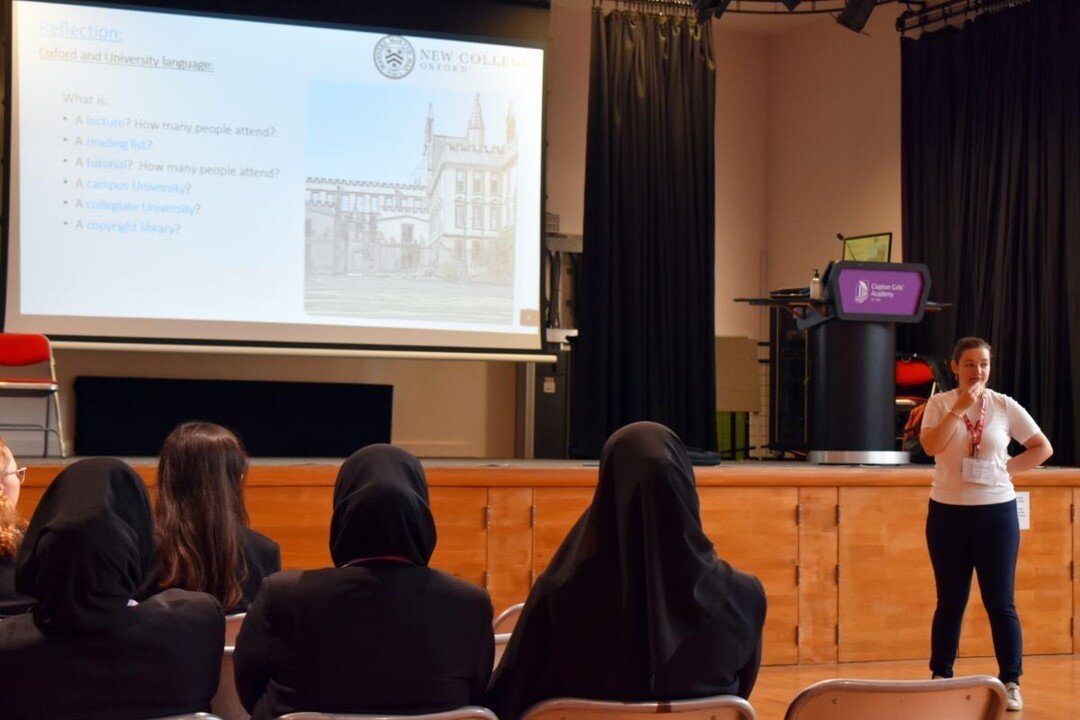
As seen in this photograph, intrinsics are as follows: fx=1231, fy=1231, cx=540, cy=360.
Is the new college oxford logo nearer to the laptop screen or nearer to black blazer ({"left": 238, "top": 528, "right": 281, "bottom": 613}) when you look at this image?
the laptop screen

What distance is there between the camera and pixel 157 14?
6531 millimetres

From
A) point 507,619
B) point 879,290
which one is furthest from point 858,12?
point 507,619

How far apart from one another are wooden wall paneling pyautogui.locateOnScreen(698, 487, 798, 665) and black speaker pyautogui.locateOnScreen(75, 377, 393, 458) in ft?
10.3

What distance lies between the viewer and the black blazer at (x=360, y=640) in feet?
7.01

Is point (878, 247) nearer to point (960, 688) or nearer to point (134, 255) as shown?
point (134, 255)

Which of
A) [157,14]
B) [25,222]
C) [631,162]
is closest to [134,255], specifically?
[25,222]

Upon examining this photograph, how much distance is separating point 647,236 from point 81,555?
256 inches

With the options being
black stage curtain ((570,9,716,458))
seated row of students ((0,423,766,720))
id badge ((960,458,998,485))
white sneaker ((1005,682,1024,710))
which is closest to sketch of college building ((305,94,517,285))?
black stage curtain ((570,9,716,458))

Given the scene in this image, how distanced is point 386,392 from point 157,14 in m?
2.81

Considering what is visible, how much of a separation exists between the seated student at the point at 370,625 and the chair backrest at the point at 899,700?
0.60 m

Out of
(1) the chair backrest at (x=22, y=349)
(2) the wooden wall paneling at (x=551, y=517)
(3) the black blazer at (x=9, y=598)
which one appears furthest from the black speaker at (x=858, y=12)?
(3) the black blazer at (x=9, y=598)

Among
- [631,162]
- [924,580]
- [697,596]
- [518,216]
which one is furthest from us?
[631,162]

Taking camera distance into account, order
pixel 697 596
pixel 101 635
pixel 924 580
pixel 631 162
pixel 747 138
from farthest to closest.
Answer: pixel 747 138 → pixel 631 162 → pixel 924 580 → pixel 697 596 → pixel 101 635

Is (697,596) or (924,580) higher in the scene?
(697,596)
